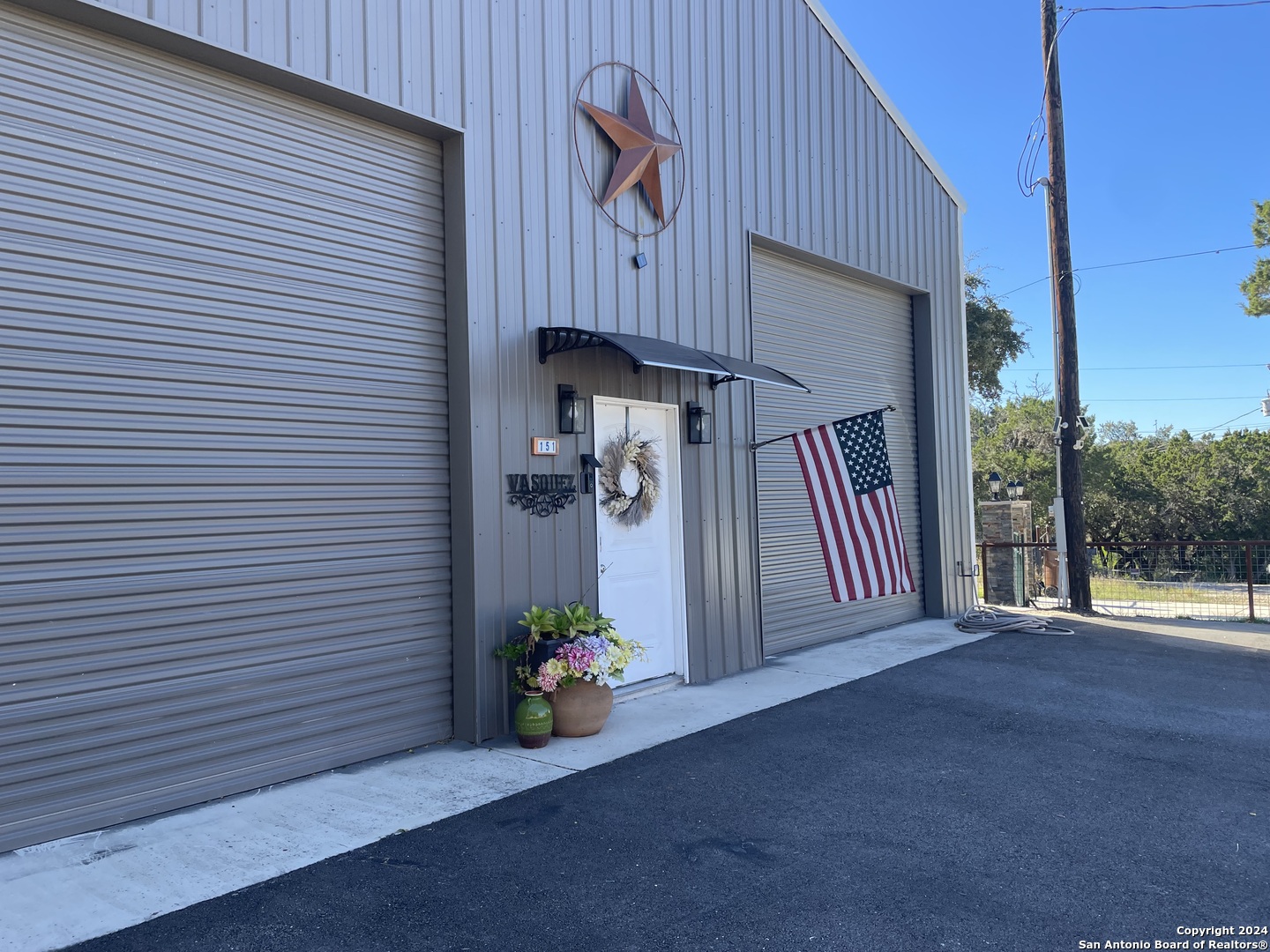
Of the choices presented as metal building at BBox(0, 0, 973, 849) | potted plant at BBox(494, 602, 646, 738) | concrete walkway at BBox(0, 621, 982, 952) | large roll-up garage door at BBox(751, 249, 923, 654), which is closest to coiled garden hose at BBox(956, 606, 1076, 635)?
large roll-up garage door at BBox(751, 249, 923, 654)

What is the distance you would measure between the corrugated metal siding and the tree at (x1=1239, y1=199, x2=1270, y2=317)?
59.8ft

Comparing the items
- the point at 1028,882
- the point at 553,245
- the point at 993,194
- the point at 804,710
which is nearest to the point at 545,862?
the point at 1028,882

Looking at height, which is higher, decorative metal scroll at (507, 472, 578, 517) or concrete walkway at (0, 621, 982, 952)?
decorative metal scroll at (507, 472, 578, 517)

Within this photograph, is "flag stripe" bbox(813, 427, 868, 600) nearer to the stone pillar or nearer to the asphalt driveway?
the asphalt driveway

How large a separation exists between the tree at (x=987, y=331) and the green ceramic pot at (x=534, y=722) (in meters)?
14.6

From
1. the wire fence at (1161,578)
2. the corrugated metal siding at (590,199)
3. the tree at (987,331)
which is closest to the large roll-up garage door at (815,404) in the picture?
the corrugated metal siding at (590,199)

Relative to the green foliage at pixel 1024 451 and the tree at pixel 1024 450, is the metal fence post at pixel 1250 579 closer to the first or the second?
the tree at pixel 1024 450

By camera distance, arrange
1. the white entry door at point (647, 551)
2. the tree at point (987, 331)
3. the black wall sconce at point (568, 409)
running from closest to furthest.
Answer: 1. the black wall sconce at point (568, 409)
2. the white entry door at point (647, 551)
3. the tree at point (987, 331)

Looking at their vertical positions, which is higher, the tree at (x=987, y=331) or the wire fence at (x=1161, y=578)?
the tree at (x=987, y=331)

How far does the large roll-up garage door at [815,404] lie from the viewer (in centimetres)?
809

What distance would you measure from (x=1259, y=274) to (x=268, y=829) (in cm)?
2675

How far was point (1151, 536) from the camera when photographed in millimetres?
26938

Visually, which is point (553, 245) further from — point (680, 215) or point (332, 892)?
point (332, 892)

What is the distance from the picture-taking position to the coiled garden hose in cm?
926
